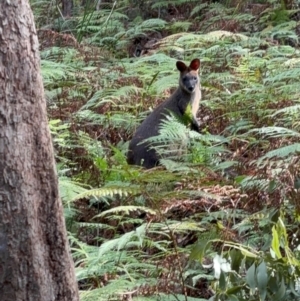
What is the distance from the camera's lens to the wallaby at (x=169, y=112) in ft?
22.8

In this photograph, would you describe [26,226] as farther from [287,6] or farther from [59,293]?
[287,6]

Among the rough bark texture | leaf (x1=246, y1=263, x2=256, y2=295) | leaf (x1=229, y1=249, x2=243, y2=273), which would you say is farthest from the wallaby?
leaf (x1=246, y1=263, x2=256, y2=295)

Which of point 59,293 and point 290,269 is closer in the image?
point 290,269

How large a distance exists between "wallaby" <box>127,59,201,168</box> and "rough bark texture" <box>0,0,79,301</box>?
9.93 feet

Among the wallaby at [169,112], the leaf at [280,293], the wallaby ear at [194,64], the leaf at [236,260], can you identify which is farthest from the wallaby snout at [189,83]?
the leaf at [280,293]

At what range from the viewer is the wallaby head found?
8055 millimetres

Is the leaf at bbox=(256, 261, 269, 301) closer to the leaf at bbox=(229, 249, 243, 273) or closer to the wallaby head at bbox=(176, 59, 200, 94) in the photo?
the leaf at bbox=(229, 249, 243, 273)

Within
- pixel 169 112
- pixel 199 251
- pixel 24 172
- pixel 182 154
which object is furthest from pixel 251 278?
pixel 169 112

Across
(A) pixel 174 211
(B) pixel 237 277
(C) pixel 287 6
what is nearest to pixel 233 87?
(A) pixel 174 211

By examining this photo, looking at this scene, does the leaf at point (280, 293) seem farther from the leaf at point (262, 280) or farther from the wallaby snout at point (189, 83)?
the wallaby snout at point (189, 83)

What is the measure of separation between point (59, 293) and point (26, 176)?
0.57 meters

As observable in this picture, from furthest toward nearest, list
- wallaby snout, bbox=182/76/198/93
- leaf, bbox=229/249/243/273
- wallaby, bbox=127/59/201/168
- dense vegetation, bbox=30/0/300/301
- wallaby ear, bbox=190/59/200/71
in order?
wallaby ear, bbox=190/59/200/71
wallaby snout, bbox=182/76/198/93
wallaby, bbox=127/59/201/168
dense vegetation, bbox=30/0/300/301
leaf, bbox=229/249/243/273

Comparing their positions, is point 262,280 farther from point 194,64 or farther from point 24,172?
point 194,64

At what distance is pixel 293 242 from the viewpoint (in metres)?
3.72
